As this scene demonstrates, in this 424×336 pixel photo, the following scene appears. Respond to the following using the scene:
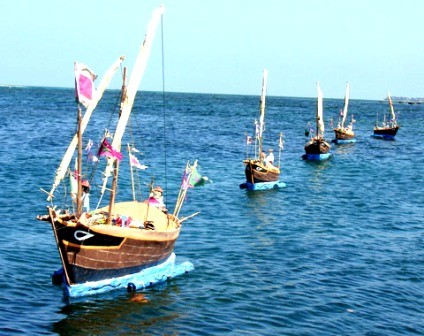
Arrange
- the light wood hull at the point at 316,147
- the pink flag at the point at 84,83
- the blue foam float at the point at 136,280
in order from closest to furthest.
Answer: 1. the pink flag at the point at 84,83
2. the blue foam float at the point at 136,280
3. the light wood hull at the point at 316,147

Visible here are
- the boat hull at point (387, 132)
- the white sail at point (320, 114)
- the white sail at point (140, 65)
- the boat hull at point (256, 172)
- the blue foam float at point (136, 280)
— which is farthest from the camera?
the boat hull at point (387, 132)

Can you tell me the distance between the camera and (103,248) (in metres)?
25.2

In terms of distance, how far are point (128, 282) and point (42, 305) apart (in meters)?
3.55

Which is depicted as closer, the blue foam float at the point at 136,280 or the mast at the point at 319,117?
the blue foam float at the point at 136,280

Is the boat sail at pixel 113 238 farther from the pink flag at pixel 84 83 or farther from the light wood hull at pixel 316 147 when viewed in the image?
the light wood hull at pixel 316 147

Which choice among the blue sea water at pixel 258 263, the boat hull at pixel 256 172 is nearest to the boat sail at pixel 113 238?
the blue sea water at pixel 258 263

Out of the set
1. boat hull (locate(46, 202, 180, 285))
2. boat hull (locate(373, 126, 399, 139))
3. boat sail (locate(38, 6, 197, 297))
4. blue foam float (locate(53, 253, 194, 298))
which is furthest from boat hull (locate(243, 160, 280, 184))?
boat hull (locate(373, 126, 399, 139))

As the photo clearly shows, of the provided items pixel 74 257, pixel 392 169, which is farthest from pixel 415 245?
pixel 392 169

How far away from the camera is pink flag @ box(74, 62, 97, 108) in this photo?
2320 cm

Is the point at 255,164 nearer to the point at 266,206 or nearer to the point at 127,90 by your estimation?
the point at 266,206

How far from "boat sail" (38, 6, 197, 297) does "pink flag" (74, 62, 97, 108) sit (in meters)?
0.33

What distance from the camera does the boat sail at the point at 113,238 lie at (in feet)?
79.9

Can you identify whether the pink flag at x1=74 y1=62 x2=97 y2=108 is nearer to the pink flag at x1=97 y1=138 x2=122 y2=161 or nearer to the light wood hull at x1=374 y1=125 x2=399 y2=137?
the pink flag at x1=97 y1=138 x2=122 y2=161

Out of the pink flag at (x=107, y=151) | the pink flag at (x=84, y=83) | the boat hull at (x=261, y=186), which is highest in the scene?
the pink flag at (x=84, y=83)
